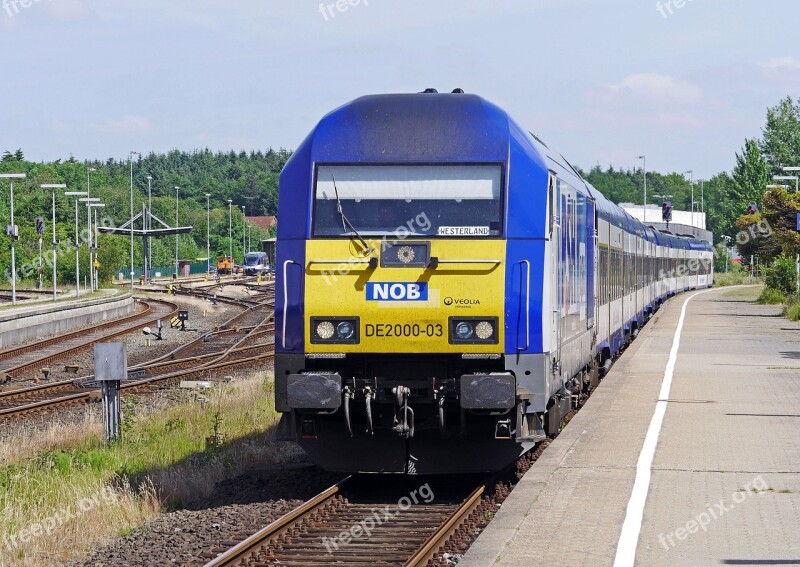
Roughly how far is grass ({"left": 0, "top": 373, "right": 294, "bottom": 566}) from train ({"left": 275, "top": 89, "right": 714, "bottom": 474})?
1.59 m

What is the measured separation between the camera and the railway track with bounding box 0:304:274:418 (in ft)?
62.1

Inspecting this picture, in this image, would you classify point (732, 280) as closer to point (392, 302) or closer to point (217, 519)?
point (392, 302)

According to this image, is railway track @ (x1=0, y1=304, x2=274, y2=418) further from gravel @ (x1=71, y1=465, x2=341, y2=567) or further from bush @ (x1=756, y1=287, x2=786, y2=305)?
bush @ (x1=756, y1=287, x2=786, y2=305)

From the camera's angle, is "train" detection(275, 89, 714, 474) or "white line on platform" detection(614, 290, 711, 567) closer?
"white line on platform" detection(614, 290, 711, 567)

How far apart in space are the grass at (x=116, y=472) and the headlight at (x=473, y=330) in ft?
9.82

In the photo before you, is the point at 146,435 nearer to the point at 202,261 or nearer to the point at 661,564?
the point at 661,564

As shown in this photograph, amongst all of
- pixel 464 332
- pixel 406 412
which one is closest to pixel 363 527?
pixel 406 412

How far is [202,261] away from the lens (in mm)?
112375

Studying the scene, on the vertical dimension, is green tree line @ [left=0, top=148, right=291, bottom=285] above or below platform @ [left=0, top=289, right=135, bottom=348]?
above

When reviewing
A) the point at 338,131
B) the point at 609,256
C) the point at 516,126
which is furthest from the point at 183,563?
the point at 609,256

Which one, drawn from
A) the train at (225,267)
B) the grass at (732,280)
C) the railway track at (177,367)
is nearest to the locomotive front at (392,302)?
the railway track at (177,367)

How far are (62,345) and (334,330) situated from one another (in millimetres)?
22842

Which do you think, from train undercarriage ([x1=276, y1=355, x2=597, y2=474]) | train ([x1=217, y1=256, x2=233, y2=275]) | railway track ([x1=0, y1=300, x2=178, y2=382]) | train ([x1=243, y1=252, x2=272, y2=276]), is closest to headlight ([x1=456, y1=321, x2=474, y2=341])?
train undercarriage ([x1=276, y1=355, x2=597, y2=474])

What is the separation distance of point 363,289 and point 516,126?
205 cm
